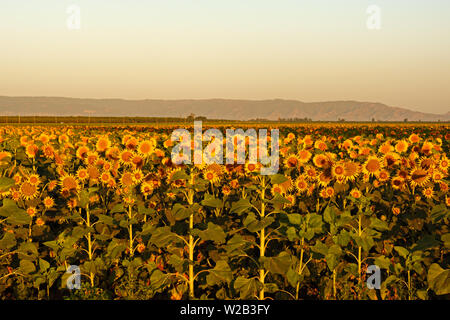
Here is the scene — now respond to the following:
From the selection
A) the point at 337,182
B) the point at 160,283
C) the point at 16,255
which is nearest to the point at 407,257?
the point at 337,182

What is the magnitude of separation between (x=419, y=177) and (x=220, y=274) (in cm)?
389

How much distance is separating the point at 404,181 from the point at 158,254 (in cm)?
437

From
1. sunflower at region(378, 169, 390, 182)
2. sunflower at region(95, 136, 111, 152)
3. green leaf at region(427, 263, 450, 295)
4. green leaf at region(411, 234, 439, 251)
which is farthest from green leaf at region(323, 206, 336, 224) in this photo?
sunflower at region(95, 136, 111, 152)

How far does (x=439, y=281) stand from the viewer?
169 inches

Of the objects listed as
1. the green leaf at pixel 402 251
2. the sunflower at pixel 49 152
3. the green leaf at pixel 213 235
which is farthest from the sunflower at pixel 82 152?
the green leaf at pixel 402 251

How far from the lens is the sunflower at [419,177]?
6.93 meters

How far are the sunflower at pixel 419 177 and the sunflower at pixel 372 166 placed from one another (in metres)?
0.59

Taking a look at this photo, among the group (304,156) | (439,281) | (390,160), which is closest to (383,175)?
(390,160)

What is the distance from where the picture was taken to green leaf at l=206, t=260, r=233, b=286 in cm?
506

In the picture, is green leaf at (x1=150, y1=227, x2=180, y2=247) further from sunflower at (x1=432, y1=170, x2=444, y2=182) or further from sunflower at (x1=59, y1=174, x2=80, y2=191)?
sunflower at (x1=432, y1=170, x2=444, y2=182)

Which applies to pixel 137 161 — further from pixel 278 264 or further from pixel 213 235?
pixel 278 264

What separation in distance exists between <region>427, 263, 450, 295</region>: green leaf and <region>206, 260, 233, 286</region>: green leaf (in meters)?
2.17

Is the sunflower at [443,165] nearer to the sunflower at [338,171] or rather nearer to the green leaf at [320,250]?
the sunflower at [338,171]

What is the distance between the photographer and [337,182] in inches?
286
